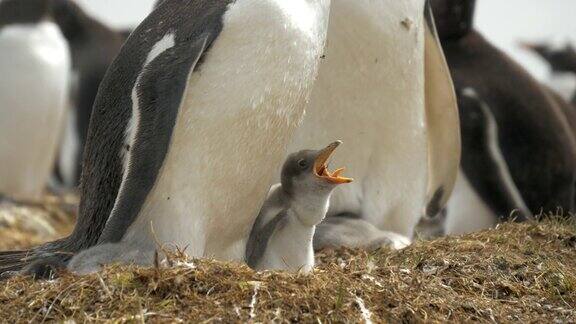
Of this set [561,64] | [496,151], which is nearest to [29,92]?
[496,151]

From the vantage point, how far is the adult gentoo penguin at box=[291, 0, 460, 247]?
650 centimetres

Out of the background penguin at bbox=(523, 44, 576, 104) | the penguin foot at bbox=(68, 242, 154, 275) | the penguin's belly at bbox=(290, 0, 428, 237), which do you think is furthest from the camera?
the background penguin at bbox=(523, 44, 576, 104)

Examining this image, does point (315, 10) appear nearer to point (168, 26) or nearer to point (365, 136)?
point (168, 26)

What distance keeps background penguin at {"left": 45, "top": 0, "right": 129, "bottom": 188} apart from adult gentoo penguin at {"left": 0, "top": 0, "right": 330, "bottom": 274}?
9.12m

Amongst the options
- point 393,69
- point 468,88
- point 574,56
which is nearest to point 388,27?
point 393,69

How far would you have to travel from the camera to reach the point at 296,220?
556cm

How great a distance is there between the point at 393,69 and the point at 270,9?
151 cm

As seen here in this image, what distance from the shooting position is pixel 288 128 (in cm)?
534

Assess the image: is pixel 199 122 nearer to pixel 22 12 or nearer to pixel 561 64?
pixel 22 12

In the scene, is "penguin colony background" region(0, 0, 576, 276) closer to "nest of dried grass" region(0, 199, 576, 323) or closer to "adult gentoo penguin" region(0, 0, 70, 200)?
"nest of dried grass" region(0, 199, 576, 323)

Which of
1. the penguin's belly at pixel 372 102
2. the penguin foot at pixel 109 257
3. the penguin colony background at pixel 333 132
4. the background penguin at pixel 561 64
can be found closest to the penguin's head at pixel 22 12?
the penguin colony background at pixel 333 132

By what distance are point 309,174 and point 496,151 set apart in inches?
157

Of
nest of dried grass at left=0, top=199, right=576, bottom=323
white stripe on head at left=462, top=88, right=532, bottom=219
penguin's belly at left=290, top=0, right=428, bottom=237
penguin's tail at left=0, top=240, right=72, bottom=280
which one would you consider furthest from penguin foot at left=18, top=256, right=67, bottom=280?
white stripe on head at left=462, top=88, right=532, bottom=219

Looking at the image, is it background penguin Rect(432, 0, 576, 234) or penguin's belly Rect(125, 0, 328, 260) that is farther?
background penguin Rect(432, 0, 576, 234)
